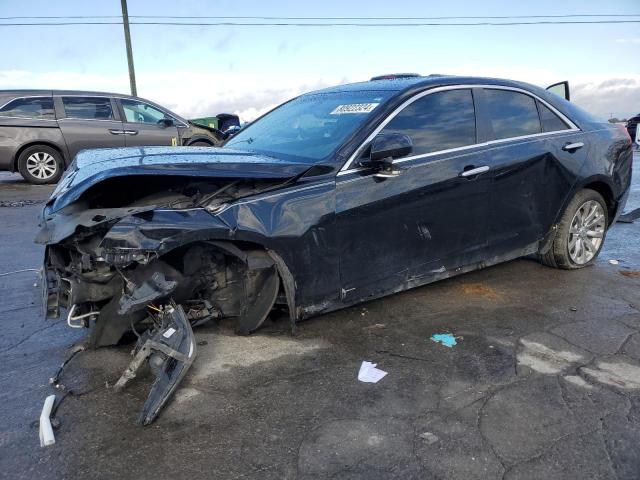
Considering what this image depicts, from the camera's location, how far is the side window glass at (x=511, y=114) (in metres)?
4.20

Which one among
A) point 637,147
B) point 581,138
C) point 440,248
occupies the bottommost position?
point 637,147

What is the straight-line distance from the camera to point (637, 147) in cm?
2108

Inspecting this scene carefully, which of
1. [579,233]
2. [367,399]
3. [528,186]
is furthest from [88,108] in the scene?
[367,399]

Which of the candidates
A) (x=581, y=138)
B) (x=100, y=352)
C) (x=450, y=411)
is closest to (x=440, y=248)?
(x=450, y=411)

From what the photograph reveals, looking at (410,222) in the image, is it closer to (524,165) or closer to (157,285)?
(524,165)

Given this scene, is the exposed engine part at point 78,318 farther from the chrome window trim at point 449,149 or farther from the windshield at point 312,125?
the chrome window trim at point 449,149

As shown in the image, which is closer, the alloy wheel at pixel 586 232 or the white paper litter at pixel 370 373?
the white paper litter at pixel 370 373

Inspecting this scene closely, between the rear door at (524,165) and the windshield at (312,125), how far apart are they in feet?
3.40

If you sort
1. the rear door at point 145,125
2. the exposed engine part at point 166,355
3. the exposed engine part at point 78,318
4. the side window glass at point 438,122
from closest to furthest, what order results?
the exposed engine part at point 166,355 < the exposed engine part at point 78,318 < the side window glass at point 438,122 < the rear door at point 145,125

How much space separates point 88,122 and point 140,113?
1035 mm

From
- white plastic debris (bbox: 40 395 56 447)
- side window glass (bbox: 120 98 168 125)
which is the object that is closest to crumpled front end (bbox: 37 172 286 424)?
white plastic debris (bbox: 40 395 56 447)

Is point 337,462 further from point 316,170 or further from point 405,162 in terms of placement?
point 405,162

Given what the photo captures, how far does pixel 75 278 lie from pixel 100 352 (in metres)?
0.56

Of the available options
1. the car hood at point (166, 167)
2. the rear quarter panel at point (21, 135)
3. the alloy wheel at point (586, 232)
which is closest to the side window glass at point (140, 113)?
the rear quarter panel at point (21, 135)
